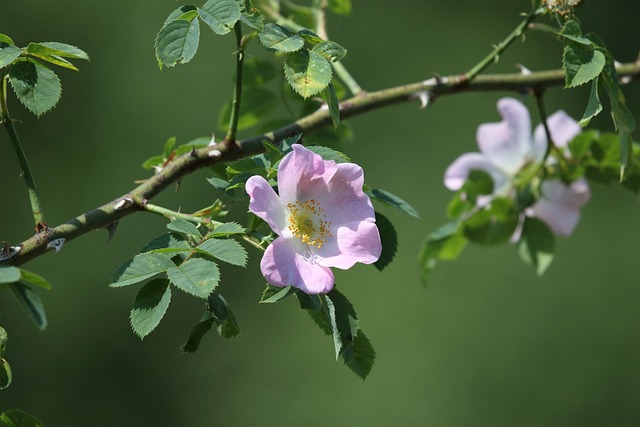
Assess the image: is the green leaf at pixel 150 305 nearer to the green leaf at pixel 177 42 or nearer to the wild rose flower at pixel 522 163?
the green leaf at pixel 177 42

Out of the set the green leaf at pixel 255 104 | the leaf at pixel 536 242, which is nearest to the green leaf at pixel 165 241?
the green leaf at pixel 255 104

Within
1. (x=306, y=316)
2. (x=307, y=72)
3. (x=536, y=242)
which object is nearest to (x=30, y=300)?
(x=307, y=72)

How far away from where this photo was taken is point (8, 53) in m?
1.30

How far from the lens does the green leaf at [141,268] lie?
1.23 metres

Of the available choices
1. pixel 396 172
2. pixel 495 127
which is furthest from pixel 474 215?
pixel 396 172

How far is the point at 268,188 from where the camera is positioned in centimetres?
124

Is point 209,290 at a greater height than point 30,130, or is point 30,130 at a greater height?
point 209,290

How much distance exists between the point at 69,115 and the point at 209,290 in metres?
5.03

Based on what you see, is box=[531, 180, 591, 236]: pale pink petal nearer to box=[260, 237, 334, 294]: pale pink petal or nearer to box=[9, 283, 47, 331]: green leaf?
box=[260, 237, 334, 294]: pale pink petal

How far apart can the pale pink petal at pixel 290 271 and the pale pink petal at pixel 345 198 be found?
116 mm

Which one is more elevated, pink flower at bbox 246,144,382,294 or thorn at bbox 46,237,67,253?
thorn at bbox 46,237,67,253

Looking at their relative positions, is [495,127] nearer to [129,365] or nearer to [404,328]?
[404,328]

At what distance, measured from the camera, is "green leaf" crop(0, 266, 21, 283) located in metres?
1.04

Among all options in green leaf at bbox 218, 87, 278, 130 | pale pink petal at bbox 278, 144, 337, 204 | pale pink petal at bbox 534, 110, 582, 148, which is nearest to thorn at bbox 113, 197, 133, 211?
pale pink petal at bbox 278, 144, 337, 204
